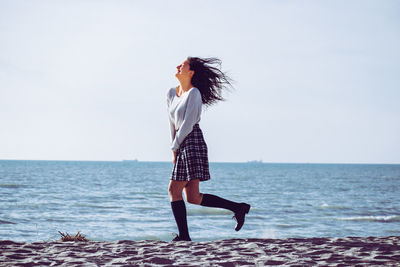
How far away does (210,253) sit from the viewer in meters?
4.04

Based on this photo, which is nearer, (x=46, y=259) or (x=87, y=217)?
(x=46, y=259)

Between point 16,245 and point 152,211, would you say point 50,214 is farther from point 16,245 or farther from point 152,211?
point 16,245

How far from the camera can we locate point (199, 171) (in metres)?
4.50

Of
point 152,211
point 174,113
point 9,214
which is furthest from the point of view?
point 152,211

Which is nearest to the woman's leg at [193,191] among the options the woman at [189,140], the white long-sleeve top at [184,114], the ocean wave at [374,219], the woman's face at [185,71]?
the woman at [189,140]

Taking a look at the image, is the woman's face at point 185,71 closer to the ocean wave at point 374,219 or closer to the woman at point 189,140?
the woman at point 189,140

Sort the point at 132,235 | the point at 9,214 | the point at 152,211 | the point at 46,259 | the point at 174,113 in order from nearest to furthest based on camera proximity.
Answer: the point at 46,259 → the point at 174,113 → the point at 132,235 → the point at 9,214 → the point at 152,211

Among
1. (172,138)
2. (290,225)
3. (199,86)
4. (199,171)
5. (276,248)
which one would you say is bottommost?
(290,225)

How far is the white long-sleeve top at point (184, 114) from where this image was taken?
4.50 metres

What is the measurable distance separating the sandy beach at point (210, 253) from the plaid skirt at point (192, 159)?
72 cm

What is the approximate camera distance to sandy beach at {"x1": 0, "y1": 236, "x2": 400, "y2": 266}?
12.1 feet

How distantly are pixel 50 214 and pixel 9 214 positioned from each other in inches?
47.7

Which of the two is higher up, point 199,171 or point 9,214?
point 199,171

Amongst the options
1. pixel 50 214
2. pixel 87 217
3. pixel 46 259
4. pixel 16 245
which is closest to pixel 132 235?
pixel 87 217
